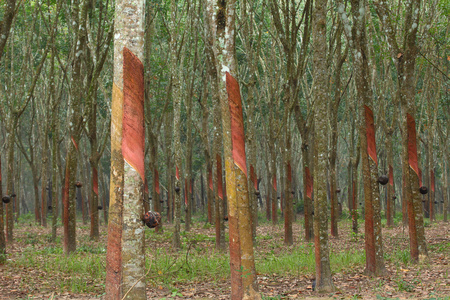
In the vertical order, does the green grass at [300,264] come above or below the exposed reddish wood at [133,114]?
below

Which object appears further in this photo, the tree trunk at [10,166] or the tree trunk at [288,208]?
the tree trunk at [288,208]

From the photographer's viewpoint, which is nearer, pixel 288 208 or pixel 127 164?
pixel 127 164

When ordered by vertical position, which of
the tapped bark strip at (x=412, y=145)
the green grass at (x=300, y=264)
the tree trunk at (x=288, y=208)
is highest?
the tapped bark strip at (x=412, y=145)

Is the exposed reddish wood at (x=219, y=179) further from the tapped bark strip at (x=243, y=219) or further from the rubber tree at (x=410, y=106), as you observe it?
the tapped bark strip at (x=243, y=219)

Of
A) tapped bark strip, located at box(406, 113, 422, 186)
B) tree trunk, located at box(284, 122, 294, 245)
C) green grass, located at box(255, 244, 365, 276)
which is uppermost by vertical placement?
tapped bark strip, located at box(406, 113, 422, 186)

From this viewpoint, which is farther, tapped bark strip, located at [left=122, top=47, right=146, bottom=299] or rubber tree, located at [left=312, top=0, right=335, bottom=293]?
rubber tree, located at [left=312, top=0, right=335, bottom=293]

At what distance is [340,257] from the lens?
8.84 metres

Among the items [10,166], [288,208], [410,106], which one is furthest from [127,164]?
[10,166]

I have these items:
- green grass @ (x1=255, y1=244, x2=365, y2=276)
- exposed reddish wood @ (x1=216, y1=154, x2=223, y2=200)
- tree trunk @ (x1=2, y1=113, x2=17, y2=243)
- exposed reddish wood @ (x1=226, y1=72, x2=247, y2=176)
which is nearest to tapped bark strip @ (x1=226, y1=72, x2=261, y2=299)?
exposed reddish wood @ (x1=226, y1=72, x2=247, y2=176)

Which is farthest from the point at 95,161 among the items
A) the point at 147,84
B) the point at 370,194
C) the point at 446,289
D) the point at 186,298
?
the point at 446,289

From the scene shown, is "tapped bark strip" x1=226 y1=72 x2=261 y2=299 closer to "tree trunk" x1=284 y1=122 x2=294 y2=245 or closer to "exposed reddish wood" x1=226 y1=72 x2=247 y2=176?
"exposed reddish wood" x1=226 y1=72 x2=247 y2=176

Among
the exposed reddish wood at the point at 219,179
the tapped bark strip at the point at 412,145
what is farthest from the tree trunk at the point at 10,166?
the tapped bark strip at the point at 412,145

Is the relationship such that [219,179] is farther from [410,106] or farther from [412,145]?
[410,106]

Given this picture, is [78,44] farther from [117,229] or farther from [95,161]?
[117,229]
